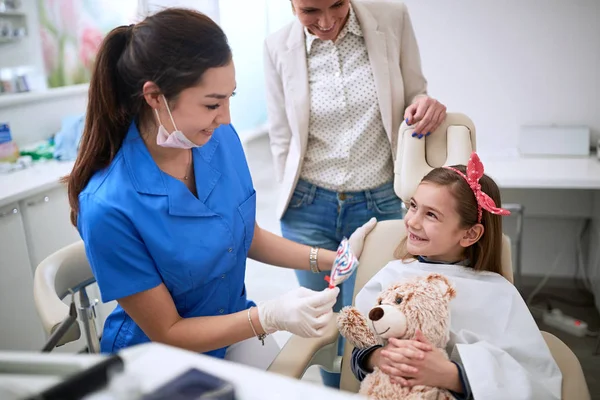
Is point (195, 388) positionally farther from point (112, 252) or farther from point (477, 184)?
point (477, 184)

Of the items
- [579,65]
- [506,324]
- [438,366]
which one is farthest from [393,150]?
[579,65]

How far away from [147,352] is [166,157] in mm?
670

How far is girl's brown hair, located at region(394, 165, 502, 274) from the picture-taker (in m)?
1.30

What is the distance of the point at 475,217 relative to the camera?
1.32 metres

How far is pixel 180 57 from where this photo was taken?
1128 millimetres

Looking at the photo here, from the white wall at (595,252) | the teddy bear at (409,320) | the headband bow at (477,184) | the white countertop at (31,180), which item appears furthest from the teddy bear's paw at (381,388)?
the white wall at (595,252)

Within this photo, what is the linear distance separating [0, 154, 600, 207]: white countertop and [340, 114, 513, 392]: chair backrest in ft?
3.38

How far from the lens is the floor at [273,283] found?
2.32 metres

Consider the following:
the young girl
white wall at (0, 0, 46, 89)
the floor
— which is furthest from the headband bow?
white wall at (0, 0, 46, 89)

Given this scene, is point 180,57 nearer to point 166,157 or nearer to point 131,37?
point 131,37

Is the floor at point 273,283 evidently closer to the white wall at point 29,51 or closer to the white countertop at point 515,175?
the white countertop at point 515,175

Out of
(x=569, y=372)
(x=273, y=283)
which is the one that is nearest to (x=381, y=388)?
(x=569, y=372)

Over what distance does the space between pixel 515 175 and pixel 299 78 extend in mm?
1224

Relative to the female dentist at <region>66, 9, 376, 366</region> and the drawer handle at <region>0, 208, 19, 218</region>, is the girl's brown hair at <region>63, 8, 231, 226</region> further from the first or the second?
the drawer handle at <region>0, 208, 19, 218</region>
